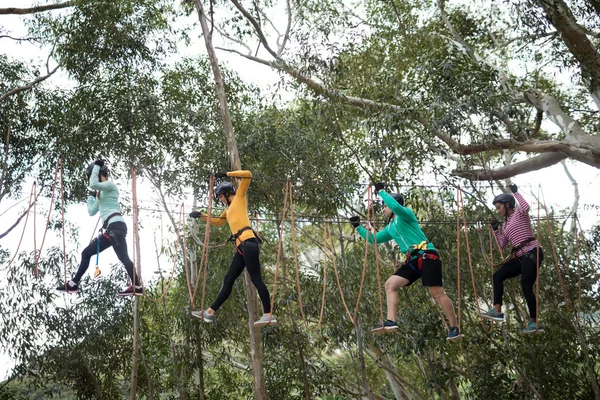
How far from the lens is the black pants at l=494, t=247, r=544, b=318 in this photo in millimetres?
4926

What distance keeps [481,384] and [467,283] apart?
4.06 ft

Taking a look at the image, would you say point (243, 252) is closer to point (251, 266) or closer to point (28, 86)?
point (251, 266)


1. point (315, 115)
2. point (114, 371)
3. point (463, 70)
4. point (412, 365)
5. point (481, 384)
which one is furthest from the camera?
point (412, 365)

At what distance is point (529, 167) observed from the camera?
8.41 meters

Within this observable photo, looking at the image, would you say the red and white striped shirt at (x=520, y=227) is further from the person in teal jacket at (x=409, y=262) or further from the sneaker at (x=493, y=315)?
the person in teal jacket at (x=409, y=262)

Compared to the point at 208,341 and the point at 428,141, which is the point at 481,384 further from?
the point at 208,341

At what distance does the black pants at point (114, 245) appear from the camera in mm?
4598

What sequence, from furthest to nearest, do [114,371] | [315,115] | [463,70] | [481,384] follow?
[114,371]
[315,115]
[481,384]
[463,70]

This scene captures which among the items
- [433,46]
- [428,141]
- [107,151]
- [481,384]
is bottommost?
[481,384]

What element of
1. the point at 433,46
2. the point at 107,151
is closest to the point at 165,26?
the point at 107,151

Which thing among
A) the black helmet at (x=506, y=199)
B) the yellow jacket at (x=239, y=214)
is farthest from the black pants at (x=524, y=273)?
the yellow jacket at (x=239, y=214)

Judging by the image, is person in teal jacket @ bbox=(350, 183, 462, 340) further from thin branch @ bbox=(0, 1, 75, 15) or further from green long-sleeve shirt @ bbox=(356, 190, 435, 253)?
thin branch @ bbox=(0, 1, 75, 15)

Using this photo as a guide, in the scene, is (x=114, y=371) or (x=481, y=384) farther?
(x=114, y=371)

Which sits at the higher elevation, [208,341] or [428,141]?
[428,141]
